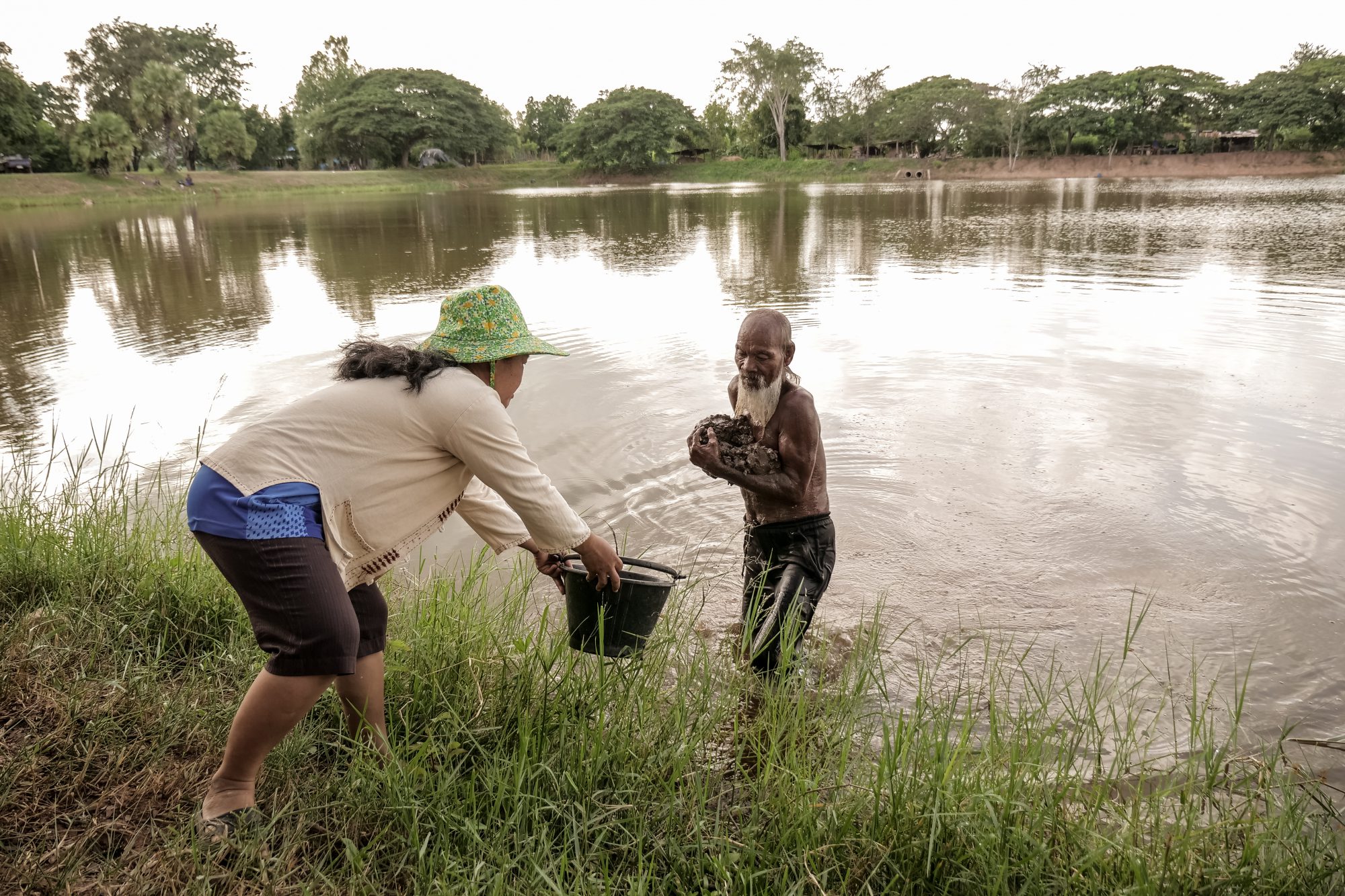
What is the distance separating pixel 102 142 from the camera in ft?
138

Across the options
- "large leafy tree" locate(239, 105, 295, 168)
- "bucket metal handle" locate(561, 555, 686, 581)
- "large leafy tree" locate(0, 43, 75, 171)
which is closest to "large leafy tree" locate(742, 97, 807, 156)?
"large leafy tree" locate(239, 105, 295, 168)

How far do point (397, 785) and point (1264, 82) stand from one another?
63643mm

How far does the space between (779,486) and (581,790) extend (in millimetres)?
1389

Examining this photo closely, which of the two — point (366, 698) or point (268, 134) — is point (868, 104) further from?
point (366, 698)

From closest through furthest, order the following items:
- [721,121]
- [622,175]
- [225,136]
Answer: [225,136] < [622,175] < [721,121]

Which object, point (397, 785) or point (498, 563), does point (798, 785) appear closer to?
point (397, 785)

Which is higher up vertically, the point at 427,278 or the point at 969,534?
the point at 427,278

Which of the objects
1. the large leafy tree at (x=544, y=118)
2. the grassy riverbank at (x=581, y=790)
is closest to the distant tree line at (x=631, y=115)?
the large leafy tree at (x=544, y=118)

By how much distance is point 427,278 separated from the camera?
13.2m

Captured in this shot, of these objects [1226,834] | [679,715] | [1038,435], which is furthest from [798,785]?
[1038,435]

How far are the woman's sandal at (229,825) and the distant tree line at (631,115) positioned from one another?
166 ft

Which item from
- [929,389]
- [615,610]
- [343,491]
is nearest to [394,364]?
[343,491]

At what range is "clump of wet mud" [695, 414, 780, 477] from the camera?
309cm

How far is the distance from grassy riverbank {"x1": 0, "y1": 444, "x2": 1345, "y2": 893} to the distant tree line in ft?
164
